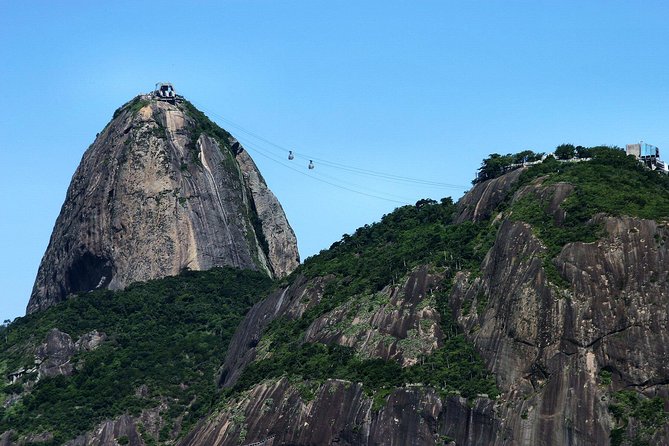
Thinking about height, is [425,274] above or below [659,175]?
below

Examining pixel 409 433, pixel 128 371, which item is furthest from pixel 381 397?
pixel 128 371

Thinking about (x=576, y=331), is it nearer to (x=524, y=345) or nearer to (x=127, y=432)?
(x=524, y=345)

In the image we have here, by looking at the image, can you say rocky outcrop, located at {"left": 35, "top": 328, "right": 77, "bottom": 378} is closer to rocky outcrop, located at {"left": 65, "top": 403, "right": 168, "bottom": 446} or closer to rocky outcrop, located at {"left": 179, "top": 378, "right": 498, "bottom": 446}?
rocky outcrop, located at {"left": 65, "top": 403, "right": 168, "bottom": 446}

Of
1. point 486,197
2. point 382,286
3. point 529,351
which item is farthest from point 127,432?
point 529,351

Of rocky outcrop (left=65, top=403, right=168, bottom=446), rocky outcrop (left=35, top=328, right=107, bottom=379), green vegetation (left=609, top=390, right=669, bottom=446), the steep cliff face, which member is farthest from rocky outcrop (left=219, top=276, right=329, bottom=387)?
green vegetation (left=609, top=390, right=669, bottom=446)

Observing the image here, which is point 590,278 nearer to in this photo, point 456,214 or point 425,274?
point 425,274
